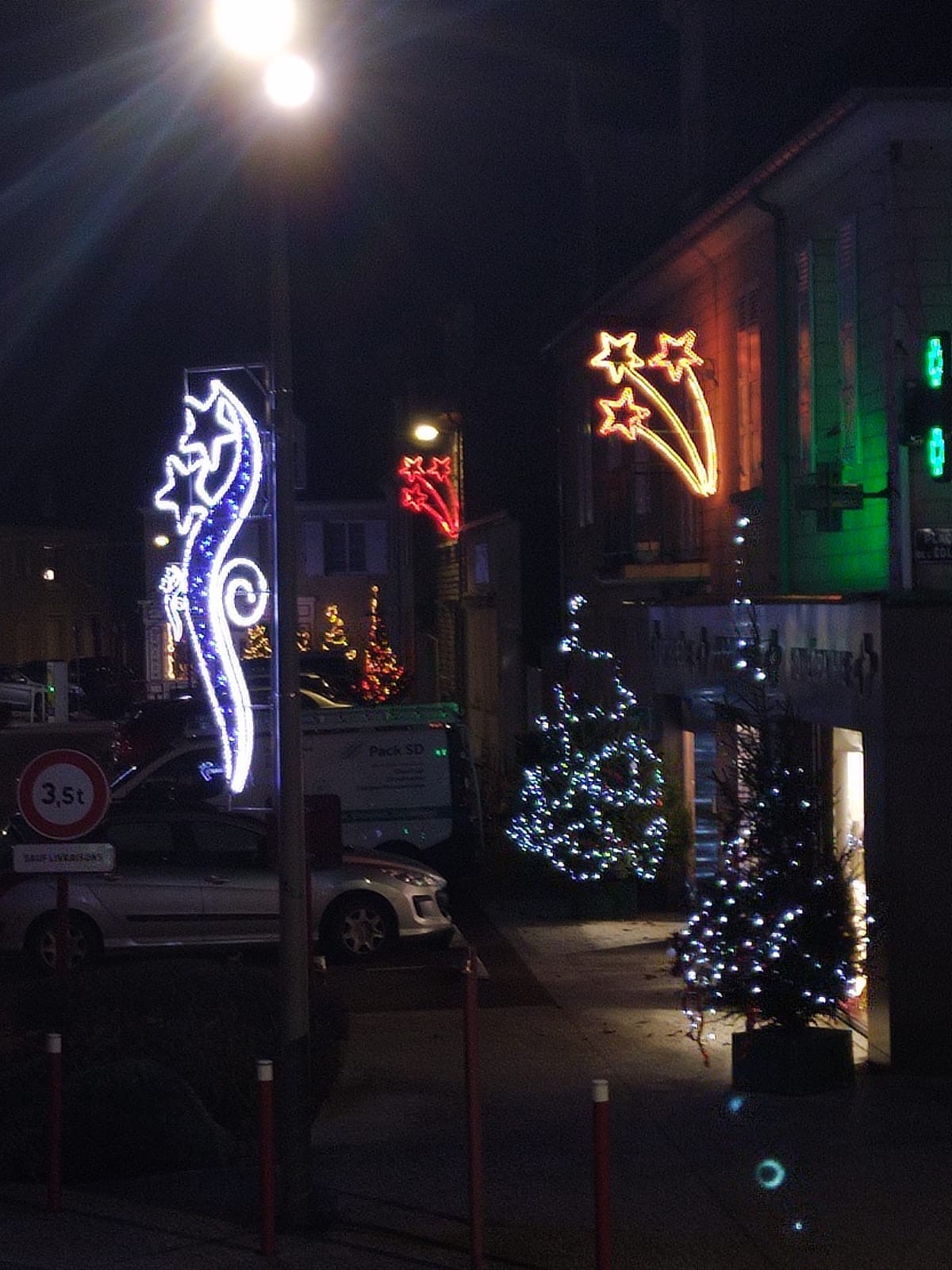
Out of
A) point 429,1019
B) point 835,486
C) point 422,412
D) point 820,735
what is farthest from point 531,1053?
point 422,412

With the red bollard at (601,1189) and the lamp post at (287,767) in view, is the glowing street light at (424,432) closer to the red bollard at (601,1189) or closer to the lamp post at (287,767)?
the lamp post at (287,767)

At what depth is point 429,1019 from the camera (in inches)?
548

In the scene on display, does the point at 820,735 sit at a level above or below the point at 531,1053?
above

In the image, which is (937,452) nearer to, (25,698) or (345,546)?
(345,546)

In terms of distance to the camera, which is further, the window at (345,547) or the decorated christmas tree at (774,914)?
the window at (345,547)

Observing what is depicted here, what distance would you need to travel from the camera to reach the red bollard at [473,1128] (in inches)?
285

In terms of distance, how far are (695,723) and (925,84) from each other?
8.18m

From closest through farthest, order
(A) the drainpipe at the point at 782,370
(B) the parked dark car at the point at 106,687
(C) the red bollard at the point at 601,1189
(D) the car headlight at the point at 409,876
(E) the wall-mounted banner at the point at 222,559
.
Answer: (C) the red bollard at the point at 601,1189 < (A) the drainpipe at the point at 782,370 < (D) the car headlight at the point at 409,876 < (E) the wall-mounted banner at the point at 222,559 < (B) the parked dark car at the point at 106,687

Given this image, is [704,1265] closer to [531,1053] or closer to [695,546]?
[531,1053]

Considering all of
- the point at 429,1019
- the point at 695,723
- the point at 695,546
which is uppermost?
the point at 695,546

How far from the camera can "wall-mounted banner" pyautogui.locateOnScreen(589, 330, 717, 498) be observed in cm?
1636

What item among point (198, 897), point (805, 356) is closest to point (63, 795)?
point (198, 897)

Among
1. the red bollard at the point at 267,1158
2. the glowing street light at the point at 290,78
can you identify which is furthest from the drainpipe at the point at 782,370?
the red bollard at the point at 267,1158

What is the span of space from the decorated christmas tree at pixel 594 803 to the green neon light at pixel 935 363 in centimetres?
733
